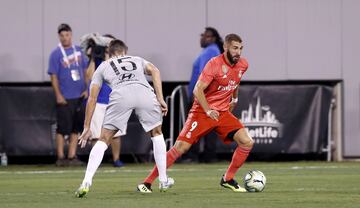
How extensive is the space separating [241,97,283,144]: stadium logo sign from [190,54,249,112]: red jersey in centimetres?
747

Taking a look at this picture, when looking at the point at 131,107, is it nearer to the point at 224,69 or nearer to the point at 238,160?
the point at 224,69

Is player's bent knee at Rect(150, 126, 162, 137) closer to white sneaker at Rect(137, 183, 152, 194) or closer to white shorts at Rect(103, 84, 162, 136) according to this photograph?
white shorts at Rect(103, 84, 162, 136)

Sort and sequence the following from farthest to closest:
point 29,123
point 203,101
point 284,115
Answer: point 284,115
point 29,123
point 203,101

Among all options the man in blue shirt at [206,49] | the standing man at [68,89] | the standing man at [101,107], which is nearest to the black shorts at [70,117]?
the standing man at [68,89]

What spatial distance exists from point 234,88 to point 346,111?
857cm

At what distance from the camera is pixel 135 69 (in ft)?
44.9

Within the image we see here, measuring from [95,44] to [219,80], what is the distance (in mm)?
6161

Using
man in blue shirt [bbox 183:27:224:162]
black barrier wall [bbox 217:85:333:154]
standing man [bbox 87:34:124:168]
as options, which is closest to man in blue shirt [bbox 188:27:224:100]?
man in blue shirt [bbox 183:27:224:162]

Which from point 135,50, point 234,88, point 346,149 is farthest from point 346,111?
point 234,88

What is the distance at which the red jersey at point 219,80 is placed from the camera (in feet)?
47.0

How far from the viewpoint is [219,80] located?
1438cm

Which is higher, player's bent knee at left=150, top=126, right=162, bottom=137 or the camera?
the camera

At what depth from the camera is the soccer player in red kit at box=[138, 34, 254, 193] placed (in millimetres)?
14273

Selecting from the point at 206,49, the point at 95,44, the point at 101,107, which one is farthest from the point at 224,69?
the point at 206,49
